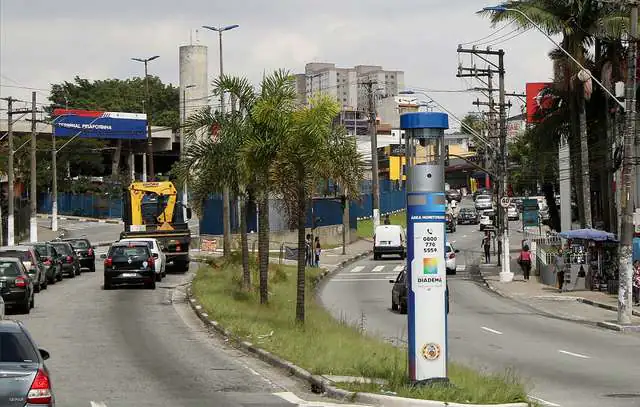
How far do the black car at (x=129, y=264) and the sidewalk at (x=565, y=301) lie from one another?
549 inches

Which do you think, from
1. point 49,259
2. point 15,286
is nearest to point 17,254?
point 49,259

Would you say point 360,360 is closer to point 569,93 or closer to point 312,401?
point 312,401

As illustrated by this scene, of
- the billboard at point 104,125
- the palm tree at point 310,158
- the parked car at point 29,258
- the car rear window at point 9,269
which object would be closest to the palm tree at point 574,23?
the parked car at point 29,258

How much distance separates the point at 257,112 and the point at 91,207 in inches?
3263

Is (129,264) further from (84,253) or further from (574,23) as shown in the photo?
(574,23)

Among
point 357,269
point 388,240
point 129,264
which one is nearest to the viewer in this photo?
point 129,264

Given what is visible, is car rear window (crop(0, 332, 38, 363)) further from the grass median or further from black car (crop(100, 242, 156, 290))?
black car (crop(100, 242, 156, 290))

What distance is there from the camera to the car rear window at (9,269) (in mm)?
29531

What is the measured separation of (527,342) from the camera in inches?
1065

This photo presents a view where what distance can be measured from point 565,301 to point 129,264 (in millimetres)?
16560

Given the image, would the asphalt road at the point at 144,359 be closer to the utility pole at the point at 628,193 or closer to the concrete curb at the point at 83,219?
the utility pole at the point at 628,193

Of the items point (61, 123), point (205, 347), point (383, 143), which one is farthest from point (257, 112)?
point (383, 143)

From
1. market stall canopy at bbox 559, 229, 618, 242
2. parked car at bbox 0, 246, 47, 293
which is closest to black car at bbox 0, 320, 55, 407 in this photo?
parked car at bbox 0, 246, 47, 293

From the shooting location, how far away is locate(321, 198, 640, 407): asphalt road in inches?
715
